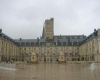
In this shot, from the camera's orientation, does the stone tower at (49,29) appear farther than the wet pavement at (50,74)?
Yes

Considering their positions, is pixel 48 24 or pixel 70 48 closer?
pixel 70 48

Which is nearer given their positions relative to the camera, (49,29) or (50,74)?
(50,74)

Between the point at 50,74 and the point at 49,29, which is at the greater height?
the point at 49,29

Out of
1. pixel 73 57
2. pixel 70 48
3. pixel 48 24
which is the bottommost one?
pixel 73 57

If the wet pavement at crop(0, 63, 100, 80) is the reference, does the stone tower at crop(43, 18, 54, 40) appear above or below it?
above

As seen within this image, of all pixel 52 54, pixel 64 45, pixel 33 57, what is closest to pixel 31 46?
pixel 52 54

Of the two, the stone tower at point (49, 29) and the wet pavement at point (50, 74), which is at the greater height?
the stone tower at point (49, 29)

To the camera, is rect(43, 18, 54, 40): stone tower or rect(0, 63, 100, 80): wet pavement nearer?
rect(0, 63, 100, 80): wet pavement

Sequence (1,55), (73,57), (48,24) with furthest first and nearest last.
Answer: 1. (48,24)
2. (73,57)
3. (1,55)

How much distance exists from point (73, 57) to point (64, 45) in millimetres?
9321

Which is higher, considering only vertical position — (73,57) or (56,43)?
(56,43)

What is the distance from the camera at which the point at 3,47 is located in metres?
56.9

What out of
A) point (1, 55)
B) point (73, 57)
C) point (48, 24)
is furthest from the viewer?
point (48, 24)

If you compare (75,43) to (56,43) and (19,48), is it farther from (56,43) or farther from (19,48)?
(19,48)
